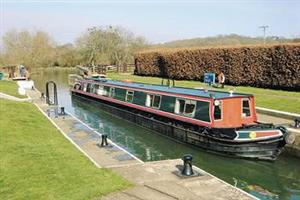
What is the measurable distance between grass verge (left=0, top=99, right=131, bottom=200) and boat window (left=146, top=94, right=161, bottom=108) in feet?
17.2

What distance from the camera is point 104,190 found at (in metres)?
6.98

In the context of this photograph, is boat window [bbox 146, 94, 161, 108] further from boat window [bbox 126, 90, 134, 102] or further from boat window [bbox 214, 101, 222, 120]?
boat window [bbox 214, 101, 222, 120]

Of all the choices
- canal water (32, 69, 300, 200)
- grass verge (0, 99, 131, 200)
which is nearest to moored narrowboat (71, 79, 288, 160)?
canal water (32, 69, 300, 200)

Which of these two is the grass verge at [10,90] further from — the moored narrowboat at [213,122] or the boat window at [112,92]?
the moored narrowboat at [213,122]

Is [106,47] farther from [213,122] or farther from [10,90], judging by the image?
[213,122]

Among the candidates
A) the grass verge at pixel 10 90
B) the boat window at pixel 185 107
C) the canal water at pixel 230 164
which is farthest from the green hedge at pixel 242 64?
the grass verge at pixel 10 90

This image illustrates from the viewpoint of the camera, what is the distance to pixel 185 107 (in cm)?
1425

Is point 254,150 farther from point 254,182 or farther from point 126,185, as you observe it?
point 126,185

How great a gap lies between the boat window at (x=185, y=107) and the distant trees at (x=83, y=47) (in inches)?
1669

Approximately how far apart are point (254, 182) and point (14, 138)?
6.68 m

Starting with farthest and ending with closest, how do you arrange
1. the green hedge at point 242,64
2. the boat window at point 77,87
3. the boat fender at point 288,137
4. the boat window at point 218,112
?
the boat window at point 77,87 → the green hedge at point 242,64 → the boat window at point 218,112 → the boat fender at point 288,137

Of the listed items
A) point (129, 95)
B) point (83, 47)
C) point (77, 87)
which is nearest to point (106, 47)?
point (83, 47)

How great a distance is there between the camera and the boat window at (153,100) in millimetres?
16212

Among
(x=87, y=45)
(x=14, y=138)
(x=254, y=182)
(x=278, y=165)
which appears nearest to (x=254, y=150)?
(x=278, y=165)
